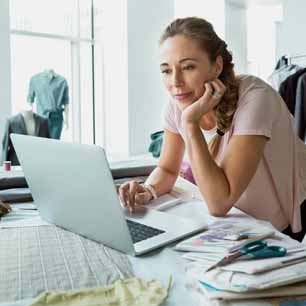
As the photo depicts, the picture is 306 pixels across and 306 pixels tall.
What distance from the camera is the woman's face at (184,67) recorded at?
1.10m

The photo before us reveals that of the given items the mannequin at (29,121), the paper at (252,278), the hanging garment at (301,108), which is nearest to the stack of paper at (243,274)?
the paper at (252,278)

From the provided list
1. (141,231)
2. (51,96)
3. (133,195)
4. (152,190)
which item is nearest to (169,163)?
(152,190)

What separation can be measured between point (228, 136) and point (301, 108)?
173 cm

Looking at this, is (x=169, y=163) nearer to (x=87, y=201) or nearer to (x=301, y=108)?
(x=87, y=201)

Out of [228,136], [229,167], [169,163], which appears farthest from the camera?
[169,163]

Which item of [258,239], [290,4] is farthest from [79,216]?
[290,4]

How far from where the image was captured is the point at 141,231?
84cm

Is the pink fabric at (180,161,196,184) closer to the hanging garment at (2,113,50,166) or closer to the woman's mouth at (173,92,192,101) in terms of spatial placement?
the woman's mouth at (173,92,192,101)

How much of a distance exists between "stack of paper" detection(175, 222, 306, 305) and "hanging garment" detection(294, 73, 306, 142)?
2.09m

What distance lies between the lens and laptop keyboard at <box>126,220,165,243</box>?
81cm

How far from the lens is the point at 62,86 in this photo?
471 cm

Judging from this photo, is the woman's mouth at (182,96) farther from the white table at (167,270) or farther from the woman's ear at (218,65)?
the white table at (167,270)

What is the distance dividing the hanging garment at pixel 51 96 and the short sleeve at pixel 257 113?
3.67 m

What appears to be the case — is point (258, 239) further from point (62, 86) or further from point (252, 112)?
point (62, 86)
